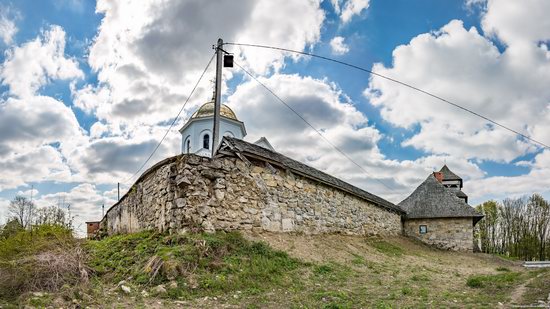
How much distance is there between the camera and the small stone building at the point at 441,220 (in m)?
22.3

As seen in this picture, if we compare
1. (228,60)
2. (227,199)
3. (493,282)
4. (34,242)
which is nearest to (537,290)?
(493,282)

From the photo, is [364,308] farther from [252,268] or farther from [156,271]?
[156,271]

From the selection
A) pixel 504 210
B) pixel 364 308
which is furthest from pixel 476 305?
pixel 504 210

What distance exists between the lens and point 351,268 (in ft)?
32.1

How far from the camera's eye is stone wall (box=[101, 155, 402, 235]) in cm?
931

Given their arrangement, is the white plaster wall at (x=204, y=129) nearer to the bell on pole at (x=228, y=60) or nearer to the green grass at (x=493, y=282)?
the bell on pole at (x=228, y=60)

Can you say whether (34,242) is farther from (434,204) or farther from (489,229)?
(489,229)

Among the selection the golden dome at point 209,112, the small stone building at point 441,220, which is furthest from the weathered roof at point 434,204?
the golden dome at point 209,112

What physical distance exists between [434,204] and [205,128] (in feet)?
49.4

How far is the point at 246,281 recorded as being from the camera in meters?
7.36

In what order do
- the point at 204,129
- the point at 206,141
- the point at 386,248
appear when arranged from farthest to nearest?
the point at 204,129 < the point at 206,141 < the point at 386,248

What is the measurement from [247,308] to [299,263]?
10.3 ft

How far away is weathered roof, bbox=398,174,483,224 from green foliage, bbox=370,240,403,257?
7743mm

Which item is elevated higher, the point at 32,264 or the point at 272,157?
the point at 272,157
